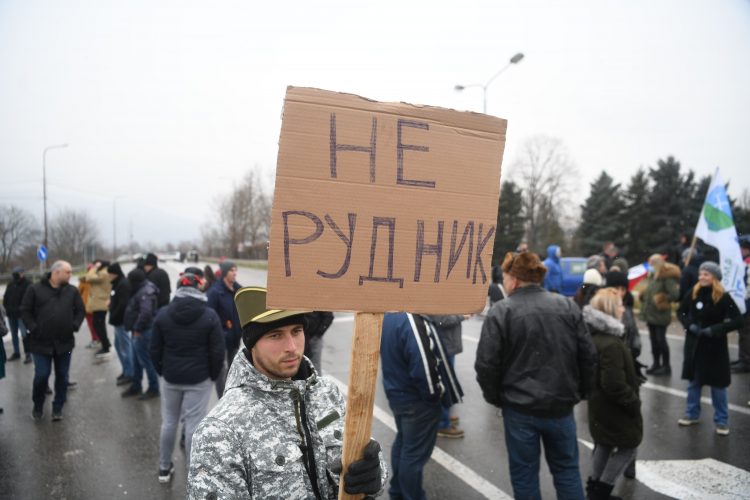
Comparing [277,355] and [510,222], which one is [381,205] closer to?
[277,355]

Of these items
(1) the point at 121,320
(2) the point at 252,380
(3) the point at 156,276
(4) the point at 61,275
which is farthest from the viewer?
(3) the point at 156,276

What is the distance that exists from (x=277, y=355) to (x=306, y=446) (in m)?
0.35

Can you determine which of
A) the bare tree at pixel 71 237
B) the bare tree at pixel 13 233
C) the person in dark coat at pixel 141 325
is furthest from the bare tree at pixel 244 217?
the person in dark coat at pixel 141 325

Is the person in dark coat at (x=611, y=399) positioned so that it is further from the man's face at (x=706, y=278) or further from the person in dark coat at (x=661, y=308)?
the person in dark coat at (x=661, y=308)

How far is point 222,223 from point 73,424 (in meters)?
86.3

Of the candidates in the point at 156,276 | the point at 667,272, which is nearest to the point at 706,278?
the point at 667,272

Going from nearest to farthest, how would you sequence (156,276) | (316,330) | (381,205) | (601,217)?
(381,205) → (316,330) → (156,276) → (601,217)

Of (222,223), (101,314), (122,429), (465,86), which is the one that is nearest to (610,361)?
(122,429)

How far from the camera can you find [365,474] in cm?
150

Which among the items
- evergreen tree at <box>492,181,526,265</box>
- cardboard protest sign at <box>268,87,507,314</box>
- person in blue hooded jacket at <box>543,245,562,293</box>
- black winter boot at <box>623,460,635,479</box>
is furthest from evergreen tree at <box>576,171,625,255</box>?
cardboard protest sign at <box>268,87,507,314</box>

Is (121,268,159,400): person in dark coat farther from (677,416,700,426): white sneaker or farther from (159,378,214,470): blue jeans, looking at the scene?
(677,416,700,426): white sneaker

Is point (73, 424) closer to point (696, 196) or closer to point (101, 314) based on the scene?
point (101, 314)

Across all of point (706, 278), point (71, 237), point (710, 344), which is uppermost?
point (706, 278)

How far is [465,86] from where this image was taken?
64.1 feet
